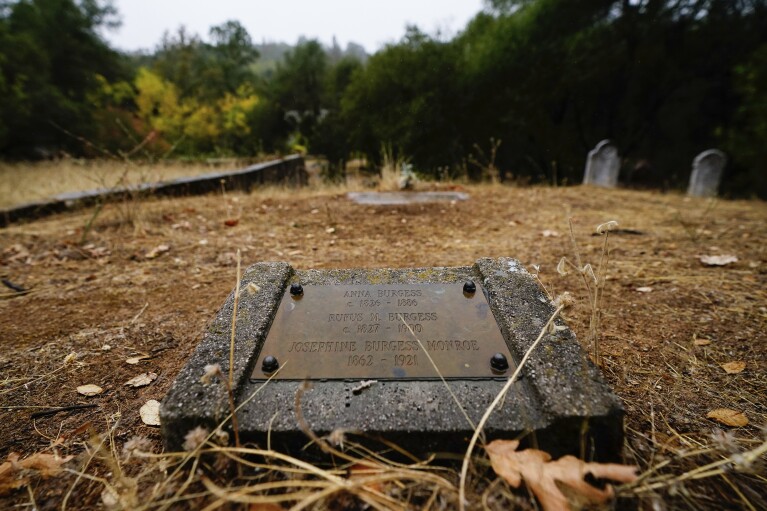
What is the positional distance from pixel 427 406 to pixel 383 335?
1.06 feet

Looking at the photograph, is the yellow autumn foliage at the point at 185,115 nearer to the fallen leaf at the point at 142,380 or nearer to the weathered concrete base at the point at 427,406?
the fallen leaf at the point at 142,380

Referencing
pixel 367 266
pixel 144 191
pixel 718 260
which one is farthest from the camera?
pixel 144 191

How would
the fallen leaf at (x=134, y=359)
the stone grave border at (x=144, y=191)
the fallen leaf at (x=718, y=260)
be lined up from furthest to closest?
the stone grave border at (x=144, y=191) → the fallen leaf at (x=718, y=260) → the fallen leaf at (x=134, y=359)

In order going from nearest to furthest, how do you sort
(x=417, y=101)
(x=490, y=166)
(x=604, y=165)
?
1. (x=490, y=166)
2. (x=604, y=165)
3. (x=417, y=101)

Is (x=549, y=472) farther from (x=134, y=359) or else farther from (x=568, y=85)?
(x=568, y=85)

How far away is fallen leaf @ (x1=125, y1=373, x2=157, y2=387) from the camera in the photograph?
1.52 metres

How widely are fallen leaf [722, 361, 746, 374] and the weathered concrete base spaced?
872 millimetres

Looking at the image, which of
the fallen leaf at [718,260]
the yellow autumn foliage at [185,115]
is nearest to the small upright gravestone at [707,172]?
the fallen leaf at [718,260]

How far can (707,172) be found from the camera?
21.9 feet

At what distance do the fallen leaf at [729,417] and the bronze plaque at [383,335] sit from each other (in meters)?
0.78

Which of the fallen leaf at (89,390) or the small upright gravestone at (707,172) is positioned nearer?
the fallen leaf at (89,390)

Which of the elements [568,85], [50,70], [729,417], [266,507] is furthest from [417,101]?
[50,70]

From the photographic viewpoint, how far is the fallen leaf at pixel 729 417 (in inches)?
47.7

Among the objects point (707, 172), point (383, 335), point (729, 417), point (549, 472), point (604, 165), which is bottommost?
point (729, 417)
